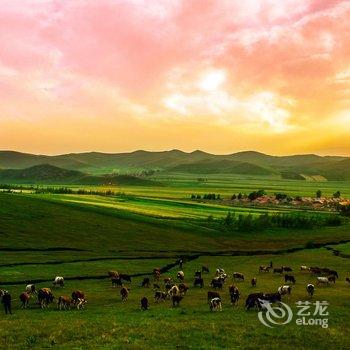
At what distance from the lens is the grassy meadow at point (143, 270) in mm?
28016

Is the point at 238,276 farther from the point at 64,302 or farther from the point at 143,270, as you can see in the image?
the point at 64,302

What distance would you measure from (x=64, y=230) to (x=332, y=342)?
310ft

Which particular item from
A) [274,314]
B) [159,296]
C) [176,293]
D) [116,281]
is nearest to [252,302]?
[274,314]

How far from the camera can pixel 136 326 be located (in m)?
31.2

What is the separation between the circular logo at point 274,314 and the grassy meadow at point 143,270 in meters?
0.89

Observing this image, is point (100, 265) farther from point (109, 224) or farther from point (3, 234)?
point (109, 224)

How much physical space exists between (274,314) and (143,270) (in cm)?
3742

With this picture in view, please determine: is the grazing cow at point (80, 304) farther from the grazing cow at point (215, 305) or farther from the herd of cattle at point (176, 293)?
the grazing cow at point (215, 305)

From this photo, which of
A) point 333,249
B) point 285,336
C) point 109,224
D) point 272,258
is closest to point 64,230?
point 109,224

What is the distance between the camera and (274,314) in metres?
35.9

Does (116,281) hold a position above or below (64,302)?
below

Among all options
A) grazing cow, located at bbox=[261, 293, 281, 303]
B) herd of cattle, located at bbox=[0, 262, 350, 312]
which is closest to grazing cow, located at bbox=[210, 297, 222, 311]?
herd of cattle, located at bbox=[0, 262, 350, 312]

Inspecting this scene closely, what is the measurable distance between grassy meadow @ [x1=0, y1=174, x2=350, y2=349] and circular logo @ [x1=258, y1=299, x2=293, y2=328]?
2.93 ft

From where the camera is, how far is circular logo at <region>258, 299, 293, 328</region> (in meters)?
32.6
